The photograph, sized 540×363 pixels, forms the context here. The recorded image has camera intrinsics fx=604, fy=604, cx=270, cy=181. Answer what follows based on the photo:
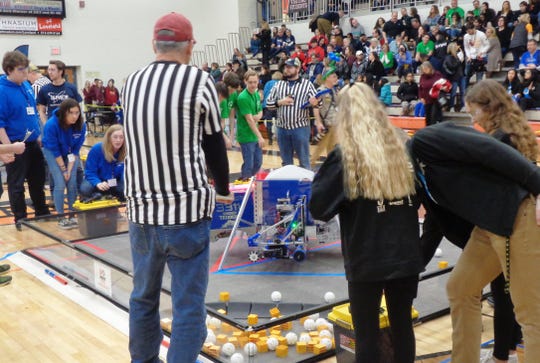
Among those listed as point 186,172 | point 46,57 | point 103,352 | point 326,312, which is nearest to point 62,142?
point 103,352

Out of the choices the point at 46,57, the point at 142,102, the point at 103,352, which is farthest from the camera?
the point at 46,57

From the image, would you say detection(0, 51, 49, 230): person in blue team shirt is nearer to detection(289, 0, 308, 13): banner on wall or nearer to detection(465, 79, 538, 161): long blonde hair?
detection(465, 79, 538, 161): long blonde hair

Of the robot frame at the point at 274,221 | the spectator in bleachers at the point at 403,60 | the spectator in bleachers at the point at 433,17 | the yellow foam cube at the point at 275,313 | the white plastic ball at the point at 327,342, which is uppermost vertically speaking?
the spectator in bleachers at the point at 433,17

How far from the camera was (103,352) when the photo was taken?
3.27 metres

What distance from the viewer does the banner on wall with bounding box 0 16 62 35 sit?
17891mm

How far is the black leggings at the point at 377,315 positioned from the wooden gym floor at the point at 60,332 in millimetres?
680

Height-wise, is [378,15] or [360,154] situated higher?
[378,15]

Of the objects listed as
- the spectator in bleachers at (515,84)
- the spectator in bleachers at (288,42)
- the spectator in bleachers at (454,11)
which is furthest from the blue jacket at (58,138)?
the spectator in bleachers at (288,42)

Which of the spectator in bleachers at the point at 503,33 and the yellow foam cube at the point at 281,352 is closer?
the yellow foam cube at the point at 281,352

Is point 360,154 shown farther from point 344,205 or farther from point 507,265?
point 507,265

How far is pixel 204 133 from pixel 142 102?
0.26 m

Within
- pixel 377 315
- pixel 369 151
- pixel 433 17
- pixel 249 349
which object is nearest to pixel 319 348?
pixel 249 349

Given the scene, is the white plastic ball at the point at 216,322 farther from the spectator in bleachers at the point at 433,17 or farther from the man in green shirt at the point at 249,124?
the spectator in bleachers at the point at 433,17

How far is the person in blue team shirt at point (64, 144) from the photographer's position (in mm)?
5703
